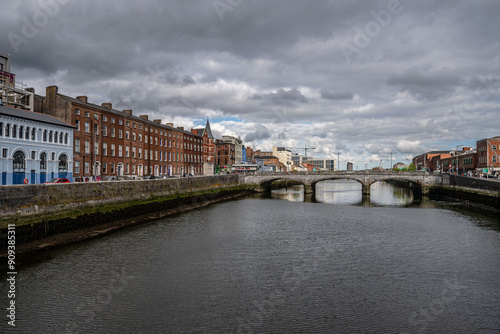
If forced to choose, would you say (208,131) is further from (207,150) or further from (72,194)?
(72,194)

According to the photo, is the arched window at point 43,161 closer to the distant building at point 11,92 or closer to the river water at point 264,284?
the distant building at point 11,92

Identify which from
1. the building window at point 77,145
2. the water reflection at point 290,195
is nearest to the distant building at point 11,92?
the building window at point 77,145

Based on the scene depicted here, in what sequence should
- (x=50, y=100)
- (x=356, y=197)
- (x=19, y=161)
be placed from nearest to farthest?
(x=19, y=161) < (x=50, y=100) < (x=356, y=197)

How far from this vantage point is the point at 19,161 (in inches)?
1682

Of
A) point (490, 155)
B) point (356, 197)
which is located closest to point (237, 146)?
point (356, 197)

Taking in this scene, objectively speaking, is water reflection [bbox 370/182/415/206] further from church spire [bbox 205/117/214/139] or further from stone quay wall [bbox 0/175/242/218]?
church spire [bbox 205/117/214/139]

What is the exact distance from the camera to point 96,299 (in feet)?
55.1

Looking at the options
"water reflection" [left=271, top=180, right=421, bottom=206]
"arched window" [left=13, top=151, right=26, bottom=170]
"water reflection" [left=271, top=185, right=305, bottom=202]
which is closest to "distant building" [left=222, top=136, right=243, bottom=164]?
"water reflection" [left=271, top=180, right=421, bottom=206]

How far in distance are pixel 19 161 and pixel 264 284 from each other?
3965 cm

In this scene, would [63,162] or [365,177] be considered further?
[365,177]

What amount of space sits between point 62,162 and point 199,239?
33.4 m

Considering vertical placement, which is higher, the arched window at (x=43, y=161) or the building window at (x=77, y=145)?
the building window at (x=77, y=145)

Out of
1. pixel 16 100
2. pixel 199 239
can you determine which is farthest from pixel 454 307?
pixel 16 100

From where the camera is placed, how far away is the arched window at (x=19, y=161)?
138ft
